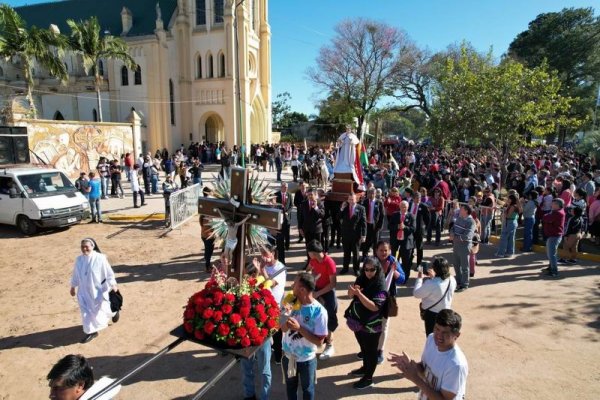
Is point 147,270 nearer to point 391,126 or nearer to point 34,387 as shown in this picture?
point 34,387

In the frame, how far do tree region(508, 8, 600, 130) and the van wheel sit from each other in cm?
4243

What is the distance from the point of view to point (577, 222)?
358 inches

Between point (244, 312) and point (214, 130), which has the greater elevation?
point (214, 130)

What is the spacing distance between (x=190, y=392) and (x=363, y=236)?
5042 mm

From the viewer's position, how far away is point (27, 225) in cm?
1221

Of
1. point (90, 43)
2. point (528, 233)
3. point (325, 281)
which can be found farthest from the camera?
point (90, 43)

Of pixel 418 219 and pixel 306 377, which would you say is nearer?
pixel 306 377

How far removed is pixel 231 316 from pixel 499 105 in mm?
15353

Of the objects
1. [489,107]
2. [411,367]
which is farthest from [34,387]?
[489,107]

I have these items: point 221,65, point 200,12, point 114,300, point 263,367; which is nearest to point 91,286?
point 114,300

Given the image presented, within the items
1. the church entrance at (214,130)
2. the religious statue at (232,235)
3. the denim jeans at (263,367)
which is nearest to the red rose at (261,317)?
the religious statue at (232,235)

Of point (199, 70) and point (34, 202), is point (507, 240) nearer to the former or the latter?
point (34, 202)

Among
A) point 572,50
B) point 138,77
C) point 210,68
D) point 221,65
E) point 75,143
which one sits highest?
point 572,50

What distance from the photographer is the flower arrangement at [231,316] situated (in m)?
3.18
